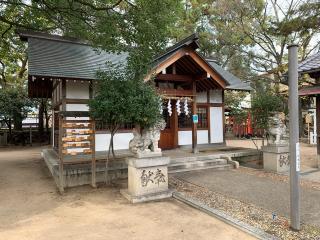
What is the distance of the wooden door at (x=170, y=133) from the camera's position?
42.1 ft

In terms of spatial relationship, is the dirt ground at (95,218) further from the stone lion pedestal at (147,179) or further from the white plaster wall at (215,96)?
the white plaster wall at (215,96)

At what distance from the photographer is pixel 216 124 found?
14008mm

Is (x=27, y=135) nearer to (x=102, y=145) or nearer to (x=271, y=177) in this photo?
(x=102, y=145)

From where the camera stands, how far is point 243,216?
5438 mm

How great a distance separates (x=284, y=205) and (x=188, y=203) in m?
2.11

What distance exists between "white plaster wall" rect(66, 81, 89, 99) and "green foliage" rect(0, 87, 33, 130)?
1137 cm

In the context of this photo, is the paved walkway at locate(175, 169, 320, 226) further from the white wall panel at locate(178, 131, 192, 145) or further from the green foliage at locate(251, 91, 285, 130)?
the white wall panel at locate(178, 131, 192, 145)

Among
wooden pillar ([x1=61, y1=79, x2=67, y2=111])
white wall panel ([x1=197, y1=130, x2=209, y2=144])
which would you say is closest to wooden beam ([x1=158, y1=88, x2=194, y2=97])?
white wall panel ([x1=197, y1=130, x2=209, y2=144])

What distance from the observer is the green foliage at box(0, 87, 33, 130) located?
64.4 ft

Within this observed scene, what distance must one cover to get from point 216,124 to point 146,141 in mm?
7686

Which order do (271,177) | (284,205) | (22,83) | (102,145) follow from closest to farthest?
(284,205)
(271,177)
(102,145)
(22,83)

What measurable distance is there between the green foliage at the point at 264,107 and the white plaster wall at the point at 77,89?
675 centimetres

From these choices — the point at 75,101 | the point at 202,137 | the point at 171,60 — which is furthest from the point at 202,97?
the point at 75,101

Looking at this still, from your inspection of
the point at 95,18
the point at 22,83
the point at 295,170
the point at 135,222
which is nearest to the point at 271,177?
the point at 295,170
